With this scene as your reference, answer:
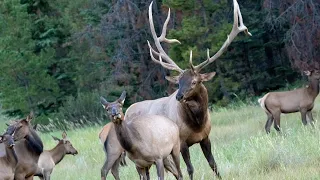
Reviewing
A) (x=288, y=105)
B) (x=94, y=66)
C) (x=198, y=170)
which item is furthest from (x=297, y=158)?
(x=94, y=66)

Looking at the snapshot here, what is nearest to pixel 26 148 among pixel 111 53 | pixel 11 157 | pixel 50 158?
pixel 11 157

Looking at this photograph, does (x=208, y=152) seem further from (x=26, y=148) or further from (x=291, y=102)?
(x=291, y=102)

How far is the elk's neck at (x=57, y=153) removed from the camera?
592 inches

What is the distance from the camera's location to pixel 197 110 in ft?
35.6

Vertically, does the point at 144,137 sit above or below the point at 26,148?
above

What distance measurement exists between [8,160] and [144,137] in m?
2.34

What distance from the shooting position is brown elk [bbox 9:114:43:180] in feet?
36.6

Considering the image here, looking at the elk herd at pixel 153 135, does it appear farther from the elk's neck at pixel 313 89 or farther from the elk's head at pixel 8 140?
the elk's neck at pixel 313 89

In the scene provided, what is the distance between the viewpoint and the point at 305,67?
26688 mm

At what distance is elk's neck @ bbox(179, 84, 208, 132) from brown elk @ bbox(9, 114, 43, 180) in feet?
7.48

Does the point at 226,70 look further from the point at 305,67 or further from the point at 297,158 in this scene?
the point at 297,158

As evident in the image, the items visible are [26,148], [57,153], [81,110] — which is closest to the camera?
[26,148]

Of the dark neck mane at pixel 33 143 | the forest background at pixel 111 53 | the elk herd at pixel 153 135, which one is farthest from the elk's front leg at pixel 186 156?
the forest background at pixel 111 53

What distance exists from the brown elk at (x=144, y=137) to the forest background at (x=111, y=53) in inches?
725
